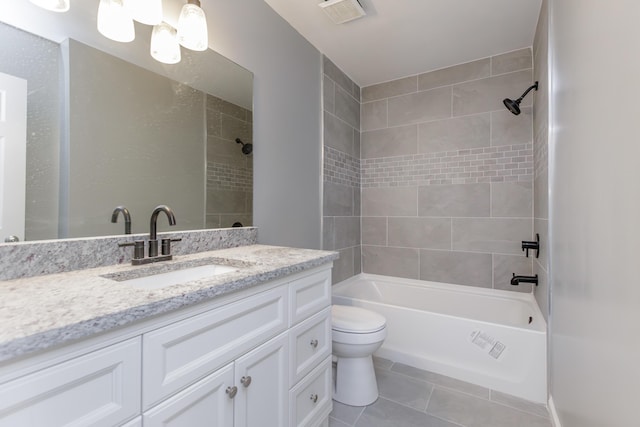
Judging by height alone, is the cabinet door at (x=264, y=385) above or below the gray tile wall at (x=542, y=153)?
below

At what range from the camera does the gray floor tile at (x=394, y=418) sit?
5.10 feet

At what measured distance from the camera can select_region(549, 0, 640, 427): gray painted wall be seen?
2.40 feet

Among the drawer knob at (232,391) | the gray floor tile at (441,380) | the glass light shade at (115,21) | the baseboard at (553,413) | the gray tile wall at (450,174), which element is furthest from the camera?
the gray tile wall at (450,174)

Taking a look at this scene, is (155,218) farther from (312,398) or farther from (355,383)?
(355,383)

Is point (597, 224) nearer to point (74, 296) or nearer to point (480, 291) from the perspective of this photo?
point (74, 296)

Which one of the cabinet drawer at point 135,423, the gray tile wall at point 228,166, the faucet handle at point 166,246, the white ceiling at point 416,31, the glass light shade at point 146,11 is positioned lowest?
the cabinet drawer at point 135,423

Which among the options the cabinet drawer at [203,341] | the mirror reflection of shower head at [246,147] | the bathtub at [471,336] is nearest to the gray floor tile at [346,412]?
the bathtub at [471,336]

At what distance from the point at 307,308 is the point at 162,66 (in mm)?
1300

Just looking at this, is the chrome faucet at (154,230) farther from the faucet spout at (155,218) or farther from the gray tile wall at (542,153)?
the gray tile wall at (542,153)

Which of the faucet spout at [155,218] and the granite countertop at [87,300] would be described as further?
the faucet spout at [155,218]

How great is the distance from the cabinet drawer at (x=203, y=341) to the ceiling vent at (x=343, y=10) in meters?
1.78

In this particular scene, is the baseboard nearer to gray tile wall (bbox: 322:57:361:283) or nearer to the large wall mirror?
gray tile wall (bbox: 322:57:361:283)

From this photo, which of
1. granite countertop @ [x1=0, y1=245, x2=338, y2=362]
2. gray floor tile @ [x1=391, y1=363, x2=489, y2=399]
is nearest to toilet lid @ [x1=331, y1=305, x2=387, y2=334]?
gray floor tile @ [x1=391, y1=363, x2=489, y2=399]

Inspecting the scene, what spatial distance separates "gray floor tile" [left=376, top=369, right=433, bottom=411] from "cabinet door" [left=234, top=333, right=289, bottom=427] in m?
0.91
